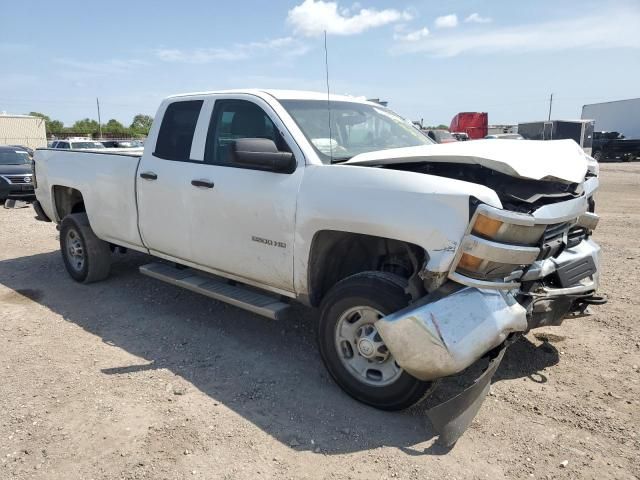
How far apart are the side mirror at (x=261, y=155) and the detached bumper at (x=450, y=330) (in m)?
1.33

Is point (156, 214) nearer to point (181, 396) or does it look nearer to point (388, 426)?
point (181, 396)

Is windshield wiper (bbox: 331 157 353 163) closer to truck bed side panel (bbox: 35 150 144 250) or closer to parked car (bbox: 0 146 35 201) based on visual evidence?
truck bed side panel (bbox: 35 150 144 250)

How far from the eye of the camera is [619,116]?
37.9m

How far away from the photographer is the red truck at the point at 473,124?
1310 inches

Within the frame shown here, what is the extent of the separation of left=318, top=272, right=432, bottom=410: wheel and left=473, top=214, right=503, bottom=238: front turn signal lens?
23.5 inches

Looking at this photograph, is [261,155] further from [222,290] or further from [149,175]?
[149,175]

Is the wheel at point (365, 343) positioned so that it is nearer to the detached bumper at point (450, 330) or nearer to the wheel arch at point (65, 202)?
the detached bumper at point (450, 330)

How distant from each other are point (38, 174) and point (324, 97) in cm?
403

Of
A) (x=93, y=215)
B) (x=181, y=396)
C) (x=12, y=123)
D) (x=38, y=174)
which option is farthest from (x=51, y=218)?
(x=12, y=123)

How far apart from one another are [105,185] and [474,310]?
401cm

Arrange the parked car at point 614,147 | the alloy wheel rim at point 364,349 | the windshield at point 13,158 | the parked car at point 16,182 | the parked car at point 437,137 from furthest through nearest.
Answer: the parked car at point 614,147
the windshield at point 13,158
the parked car at point 16,182
the parked car at point 437,137
the alloy wheel rim at point 364,349

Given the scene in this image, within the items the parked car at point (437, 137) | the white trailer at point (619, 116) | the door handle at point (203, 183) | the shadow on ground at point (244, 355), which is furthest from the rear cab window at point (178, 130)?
the white trailer at point (619, 116)

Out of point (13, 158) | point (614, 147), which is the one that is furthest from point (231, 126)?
point (614, 147)

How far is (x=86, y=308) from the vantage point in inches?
207
